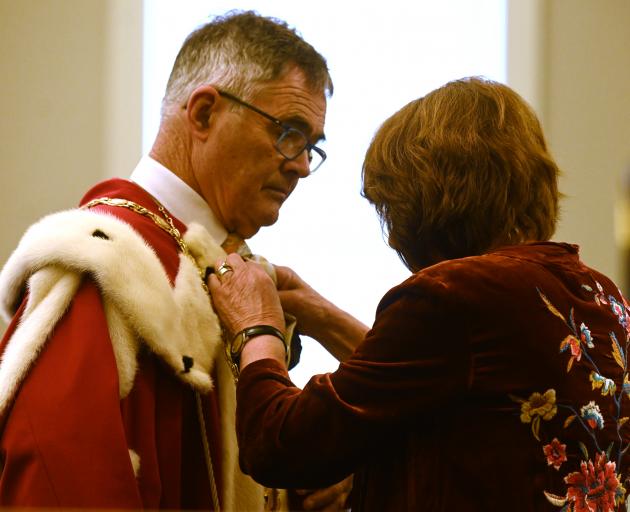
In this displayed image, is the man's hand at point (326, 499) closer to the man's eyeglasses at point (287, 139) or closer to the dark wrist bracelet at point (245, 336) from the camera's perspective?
the dark wrist bracelet at point (245, 336)

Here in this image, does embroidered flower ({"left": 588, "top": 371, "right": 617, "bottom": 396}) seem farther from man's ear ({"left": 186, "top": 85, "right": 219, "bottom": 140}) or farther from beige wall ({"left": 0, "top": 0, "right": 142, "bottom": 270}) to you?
beige wall ({"left": 0, "top": 0, "right": 142, "bottom": 270})

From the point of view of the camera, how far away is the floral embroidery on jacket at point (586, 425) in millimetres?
1572

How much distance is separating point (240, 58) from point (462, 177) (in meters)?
0.65

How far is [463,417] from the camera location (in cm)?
159

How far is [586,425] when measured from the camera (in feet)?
5.25

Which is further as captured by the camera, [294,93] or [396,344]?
[294,93]

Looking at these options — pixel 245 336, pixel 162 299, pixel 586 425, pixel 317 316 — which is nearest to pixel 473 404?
pixel 586 425

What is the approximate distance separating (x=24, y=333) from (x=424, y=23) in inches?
82.8

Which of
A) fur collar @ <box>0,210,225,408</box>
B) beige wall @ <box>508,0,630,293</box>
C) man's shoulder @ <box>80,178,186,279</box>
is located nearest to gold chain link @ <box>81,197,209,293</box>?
man's shoulder @ <box>80,178,186,279</box>

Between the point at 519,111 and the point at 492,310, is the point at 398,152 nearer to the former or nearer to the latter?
the point at 519,111

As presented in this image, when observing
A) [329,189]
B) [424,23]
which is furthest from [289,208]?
[424,23]

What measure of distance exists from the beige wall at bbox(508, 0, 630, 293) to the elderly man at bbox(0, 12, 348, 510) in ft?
4.32

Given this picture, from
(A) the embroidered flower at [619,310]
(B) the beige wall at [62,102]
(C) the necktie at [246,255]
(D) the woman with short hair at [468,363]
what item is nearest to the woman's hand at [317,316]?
(C) the necktie at [246,255]

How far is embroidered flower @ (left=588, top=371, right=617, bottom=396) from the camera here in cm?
162
